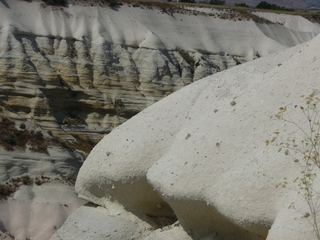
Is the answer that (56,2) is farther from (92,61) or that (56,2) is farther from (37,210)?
(37,210)

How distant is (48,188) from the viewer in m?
31.1

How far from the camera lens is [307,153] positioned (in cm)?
820

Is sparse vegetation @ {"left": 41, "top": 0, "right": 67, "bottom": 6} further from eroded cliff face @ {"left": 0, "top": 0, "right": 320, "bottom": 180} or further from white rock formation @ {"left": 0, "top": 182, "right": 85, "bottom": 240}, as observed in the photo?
white rock formation @ {"left": 0, "top": 182, "right": 85, "bottom": 240}

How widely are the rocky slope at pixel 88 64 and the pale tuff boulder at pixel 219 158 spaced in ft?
65.7

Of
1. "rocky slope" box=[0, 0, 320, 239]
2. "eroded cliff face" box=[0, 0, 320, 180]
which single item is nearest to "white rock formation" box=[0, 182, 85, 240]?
"rocky slope" box=[0, 0, 320, 239]

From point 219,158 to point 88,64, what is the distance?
33.5 meters

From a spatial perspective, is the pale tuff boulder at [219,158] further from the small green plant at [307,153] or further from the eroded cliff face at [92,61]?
the eroded cliff face at [92,61]

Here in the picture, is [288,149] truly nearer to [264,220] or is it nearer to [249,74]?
[264,220]

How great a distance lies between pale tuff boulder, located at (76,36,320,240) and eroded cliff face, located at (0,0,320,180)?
69.6 feet

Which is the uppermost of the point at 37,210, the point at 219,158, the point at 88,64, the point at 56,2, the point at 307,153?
the point at 307,153

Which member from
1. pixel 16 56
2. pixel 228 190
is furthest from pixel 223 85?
pixel 16 56

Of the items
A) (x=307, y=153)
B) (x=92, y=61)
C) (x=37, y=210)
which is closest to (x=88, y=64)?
(x=92, y=61)

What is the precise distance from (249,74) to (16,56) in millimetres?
29924

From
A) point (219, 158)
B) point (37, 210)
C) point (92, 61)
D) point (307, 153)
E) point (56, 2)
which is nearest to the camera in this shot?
point (307, 153)
